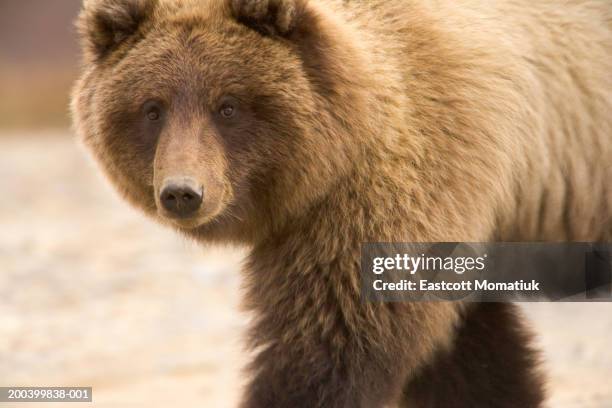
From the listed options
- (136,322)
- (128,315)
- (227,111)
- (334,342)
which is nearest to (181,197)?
(227,111)

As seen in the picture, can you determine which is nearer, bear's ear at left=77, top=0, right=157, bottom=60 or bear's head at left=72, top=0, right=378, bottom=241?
bear's head at left=72, top=0, right=378, bottom=241

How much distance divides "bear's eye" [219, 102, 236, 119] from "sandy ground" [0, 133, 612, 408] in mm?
789

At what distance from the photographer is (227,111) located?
489cm

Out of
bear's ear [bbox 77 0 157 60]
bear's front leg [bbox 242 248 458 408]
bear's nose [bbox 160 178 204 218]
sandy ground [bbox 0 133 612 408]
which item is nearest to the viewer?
bear's nose [bbox 160 178 204 218]

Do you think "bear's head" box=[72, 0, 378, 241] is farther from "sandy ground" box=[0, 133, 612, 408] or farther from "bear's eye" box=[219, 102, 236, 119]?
"sandy ground" box=[0, 133, 612, 408]

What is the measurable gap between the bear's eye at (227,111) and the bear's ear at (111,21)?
58 centimetres

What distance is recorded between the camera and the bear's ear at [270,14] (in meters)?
4.91

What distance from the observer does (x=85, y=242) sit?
11664mm

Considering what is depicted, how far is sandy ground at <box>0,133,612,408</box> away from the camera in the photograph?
25.1 feet

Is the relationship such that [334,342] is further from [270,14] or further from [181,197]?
[270,14]
